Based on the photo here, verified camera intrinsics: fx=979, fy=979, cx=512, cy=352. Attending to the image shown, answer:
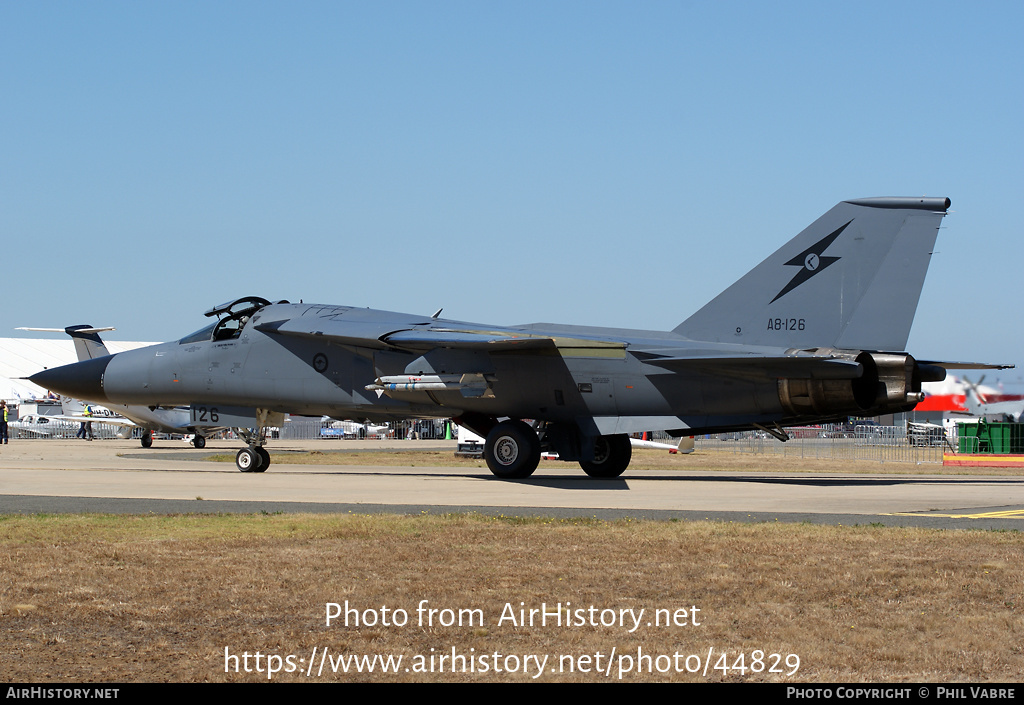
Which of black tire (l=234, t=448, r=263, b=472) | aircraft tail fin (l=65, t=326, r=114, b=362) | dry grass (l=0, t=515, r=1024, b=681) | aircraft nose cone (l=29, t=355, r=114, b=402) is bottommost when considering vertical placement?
black tire (l=234, t=448, r=263, b=472)

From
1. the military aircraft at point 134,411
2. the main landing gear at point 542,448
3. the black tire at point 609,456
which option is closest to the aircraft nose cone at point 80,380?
the main landing gear at point 542,448

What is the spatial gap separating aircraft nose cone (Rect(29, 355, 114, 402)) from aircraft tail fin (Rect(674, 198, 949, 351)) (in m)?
14.2

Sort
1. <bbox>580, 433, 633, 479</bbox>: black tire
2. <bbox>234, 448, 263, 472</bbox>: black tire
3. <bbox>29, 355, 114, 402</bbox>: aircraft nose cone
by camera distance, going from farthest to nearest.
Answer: <bbox>29, 355, 114, 402</bbox>: aircraft nose cone, <bbox>234, 448, 263, 472</bbox>: black tire, <bbox>580, 433, 633, 479</bbox>: black tire

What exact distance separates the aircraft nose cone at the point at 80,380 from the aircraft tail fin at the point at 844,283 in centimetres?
1417

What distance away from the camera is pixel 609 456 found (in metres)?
20.0

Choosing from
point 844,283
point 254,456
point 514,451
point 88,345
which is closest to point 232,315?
point 254,456

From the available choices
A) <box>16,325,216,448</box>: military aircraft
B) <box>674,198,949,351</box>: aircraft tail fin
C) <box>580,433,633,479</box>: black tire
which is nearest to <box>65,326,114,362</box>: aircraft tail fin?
<box>16,325,216,448</box>: military aircraft

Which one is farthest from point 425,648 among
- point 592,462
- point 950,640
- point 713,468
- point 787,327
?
point 713,468

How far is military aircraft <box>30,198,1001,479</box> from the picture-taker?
16312 millimetres

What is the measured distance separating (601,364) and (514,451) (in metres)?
2.42

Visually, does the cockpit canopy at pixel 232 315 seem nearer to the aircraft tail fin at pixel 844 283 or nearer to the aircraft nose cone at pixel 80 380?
the aircraft nose cone at pixel 80 380

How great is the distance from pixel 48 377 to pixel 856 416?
18116mm

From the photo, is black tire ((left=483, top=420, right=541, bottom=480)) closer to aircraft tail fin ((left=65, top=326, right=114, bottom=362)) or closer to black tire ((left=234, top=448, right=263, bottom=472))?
black tire ((left=234, top=448, right=263, bottom=472))

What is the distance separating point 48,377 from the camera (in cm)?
2325
